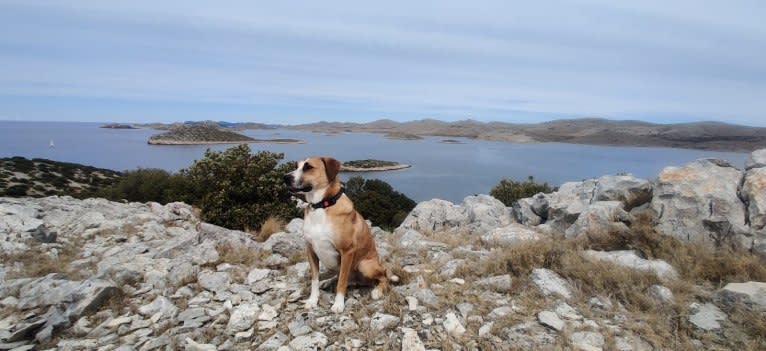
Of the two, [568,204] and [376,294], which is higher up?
[568,204]

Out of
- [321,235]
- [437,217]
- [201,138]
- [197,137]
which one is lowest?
[201,138]

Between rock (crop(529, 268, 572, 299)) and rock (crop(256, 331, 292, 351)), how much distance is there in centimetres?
270

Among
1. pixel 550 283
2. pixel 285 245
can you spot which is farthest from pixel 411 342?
pixel 285 245

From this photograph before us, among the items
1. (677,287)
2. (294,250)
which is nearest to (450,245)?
(294,250)

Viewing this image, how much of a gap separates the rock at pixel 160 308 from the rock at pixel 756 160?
909 cm

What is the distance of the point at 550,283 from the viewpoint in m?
4.52

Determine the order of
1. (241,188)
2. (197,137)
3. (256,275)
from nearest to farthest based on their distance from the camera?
1. (256,275)
2. (241,188)
3. (197,137)

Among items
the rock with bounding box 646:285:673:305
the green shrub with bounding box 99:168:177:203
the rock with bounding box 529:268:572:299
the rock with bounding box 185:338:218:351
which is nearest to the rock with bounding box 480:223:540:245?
the rock with bounding box 529:268:572:299

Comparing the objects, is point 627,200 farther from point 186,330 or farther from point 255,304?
point 186,330

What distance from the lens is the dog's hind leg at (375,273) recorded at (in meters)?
4.54

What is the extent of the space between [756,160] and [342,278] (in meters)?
7.75

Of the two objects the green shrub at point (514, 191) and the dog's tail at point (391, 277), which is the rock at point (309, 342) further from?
the green shrub at point (514, 191)

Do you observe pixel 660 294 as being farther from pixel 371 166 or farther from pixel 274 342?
pixel 371 166

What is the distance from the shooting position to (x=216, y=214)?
1118 cm
